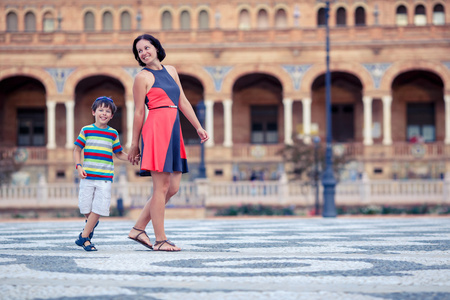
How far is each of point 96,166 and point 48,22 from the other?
30872 millimetres

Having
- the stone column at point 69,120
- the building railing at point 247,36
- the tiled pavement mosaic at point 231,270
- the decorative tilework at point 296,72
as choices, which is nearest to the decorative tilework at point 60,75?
the stone column at point 69,120

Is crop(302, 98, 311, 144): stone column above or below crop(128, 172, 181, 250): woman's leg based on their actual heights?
above

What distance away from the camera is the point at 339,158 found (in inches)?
988

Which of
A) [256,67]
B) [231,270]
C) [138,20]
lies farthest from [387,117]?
[231,270]

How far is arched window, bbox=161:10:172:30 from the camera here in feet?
118

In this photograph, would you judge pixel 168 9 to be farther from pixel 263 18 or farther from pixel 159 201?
pixel 159 201

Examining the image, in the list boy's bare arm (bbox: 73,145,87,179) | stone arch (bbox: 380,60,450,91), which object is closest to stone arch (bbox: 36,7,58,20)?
stone arch (bbox: 380,60,450,91)

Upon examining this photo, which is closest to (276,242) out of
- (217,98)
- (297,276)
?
(297,276)

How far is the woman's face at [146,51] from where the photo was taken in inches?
269

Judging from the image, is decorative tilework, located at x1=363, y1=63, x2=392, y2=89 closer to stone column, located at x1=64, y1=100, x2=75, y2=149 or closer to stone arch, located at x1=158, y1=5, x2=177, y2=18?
stone arch, located at x1=158, y1=5, x2=177, y2=18

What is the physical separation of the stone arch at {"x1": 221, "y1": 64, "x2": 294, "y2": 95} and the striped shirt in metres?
27.0

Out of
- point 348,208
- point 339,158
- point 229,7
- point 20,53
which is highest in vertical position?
point 229,7

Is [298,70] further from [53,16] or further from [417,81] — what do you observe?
[53,16]

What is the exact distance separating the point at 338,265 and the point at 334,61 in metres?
28.9
